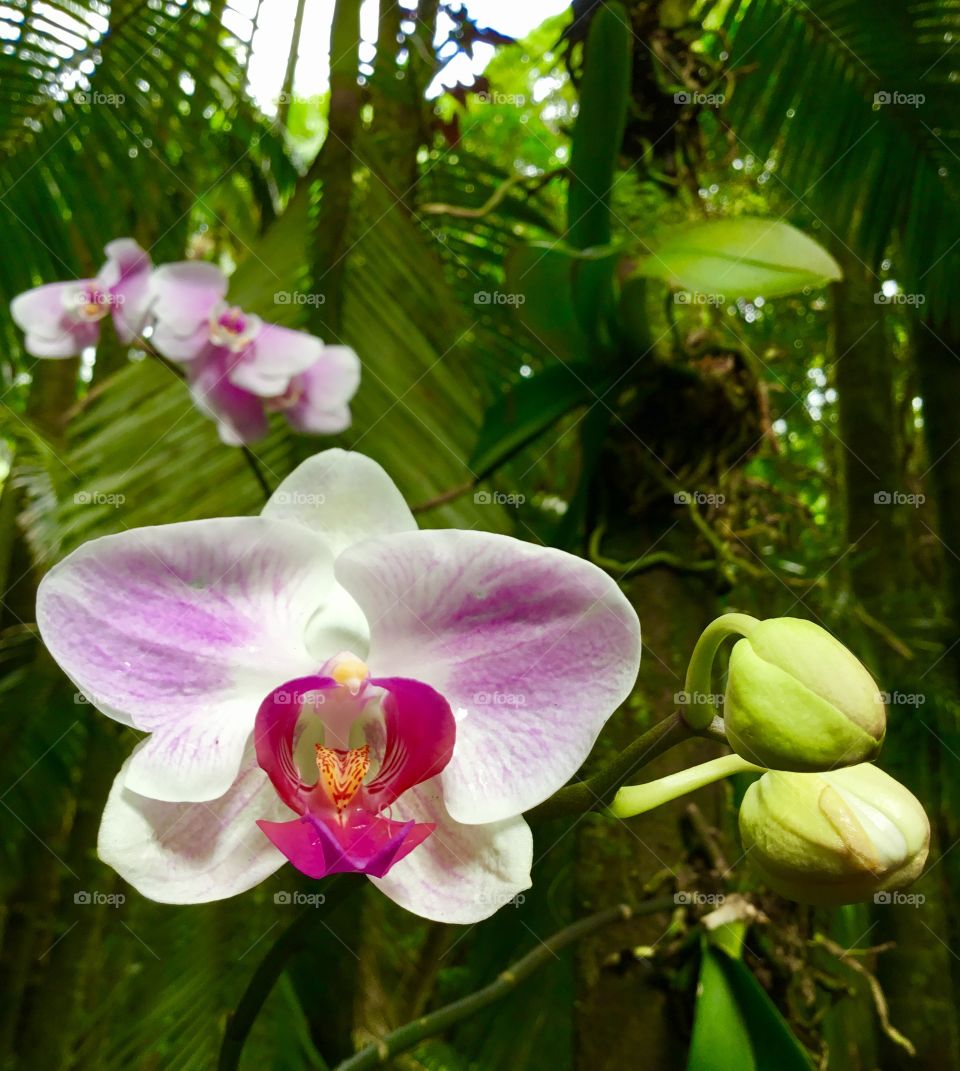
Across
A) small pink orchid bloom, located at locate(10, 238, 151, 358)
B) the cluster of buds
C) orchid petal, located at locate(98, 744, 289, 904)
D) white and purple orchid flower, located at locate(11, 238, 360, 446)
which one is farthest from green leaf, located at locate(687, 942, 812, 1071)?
small pink orchid bloom, located at locate(10, 238, 151, 358)

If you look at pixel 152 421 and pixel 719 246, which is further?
pixel 152 421

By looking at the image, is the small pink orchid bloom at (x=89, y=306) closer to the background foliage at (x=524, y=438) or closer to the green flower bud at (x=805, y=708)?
the background foliage at (x=524, y=438)

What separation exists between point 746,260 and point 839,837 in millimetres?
410

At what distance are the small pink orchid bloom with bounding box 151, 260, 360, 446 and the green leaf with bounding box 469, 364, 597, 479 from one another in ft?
0.58

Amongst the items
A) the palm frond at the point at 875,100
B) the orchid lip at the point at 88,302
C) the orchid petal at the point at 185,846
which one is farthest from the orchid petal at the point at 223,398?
the palm frond at the point at 875,100

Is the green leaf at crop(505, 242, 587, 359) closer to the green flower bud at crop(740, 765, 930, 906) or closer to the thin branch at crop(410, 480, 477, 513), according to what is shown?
the thin branch at crop(410, 480, 477, 513)

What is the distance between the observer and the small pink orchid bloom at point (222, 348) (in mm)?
758

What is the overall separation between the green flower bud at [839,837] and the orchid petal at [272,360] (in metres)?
0.58

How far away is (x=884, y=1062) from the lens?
1.38 m

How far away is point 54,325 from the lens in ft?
2.80

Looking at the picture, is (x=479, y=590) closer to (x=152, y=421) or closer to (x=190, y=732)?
(x=190, y=732)

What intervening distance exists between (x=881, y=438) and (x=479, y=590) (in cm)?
184

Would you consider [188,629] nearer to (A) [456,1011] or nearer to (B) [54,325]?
(A) [456,1011]

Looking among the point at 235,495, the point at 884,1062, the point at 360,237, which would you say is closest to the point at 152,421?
the point at 235,495
